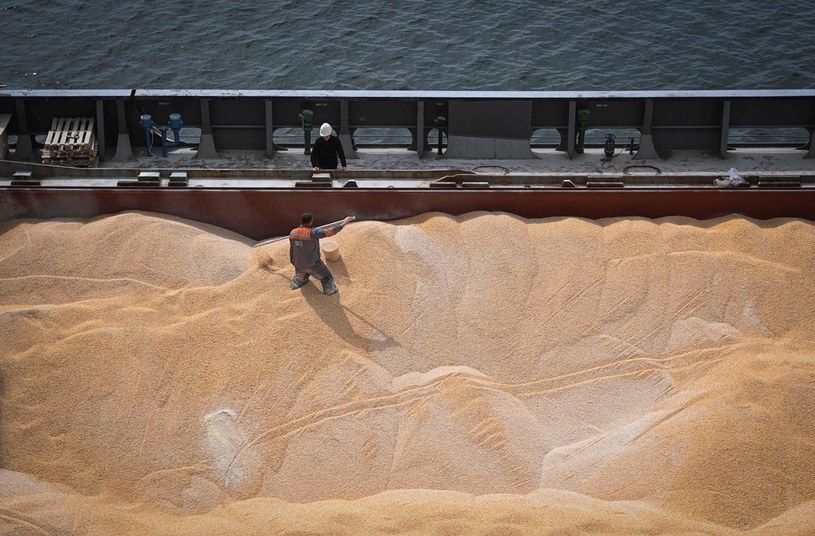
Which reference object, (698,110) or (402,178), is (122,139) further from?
(698,110)

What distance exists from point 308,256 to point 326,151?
10.4ft

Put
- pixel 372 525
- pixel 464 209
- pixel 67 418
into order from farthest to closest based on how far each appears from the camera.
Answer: pixel 464 209 → pixel 67 418 → pixel 372 525

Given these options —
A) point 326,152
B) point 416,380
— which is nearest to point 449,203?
point 326,152

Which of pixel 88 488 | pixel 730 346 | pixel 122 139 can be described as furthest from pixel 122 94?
pixel 730 346

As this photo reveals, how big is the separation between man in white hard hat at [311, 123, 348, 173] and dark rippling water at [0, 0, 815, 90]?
815 centimetres

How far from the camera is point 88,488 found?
9062 millimetres

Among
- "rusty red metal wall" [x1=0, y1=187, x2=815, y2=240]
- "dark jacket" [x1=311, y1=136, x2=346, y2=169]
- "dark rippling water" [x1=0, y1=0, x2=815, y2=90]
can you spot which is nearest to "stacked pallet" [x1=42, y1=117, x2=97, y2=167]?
"rusty red metal wall" [x1=0, y1=187, x2=815, y2=240]

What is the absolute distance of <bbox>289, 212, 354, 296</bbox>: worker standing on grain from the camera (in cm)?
1053

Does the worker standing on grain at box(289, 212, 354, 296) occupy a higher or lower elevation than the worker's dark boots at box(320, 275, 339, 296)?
higher

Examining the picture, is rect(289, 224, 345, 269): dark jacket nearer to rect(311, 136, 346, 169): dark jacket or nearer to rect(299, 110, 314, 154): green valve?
rect(311, 136, 346, 169): dark jacket

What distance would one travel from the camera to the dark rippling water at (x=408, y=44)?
21.5m

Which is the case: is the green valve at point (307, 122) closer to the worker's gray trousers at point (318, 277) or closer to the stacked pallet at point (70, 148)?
the stacked pallet at point (70, 148)

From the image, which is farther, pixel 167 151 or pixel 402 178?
pixel 167 151

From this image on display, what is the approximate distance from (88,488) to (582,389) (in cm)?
502
